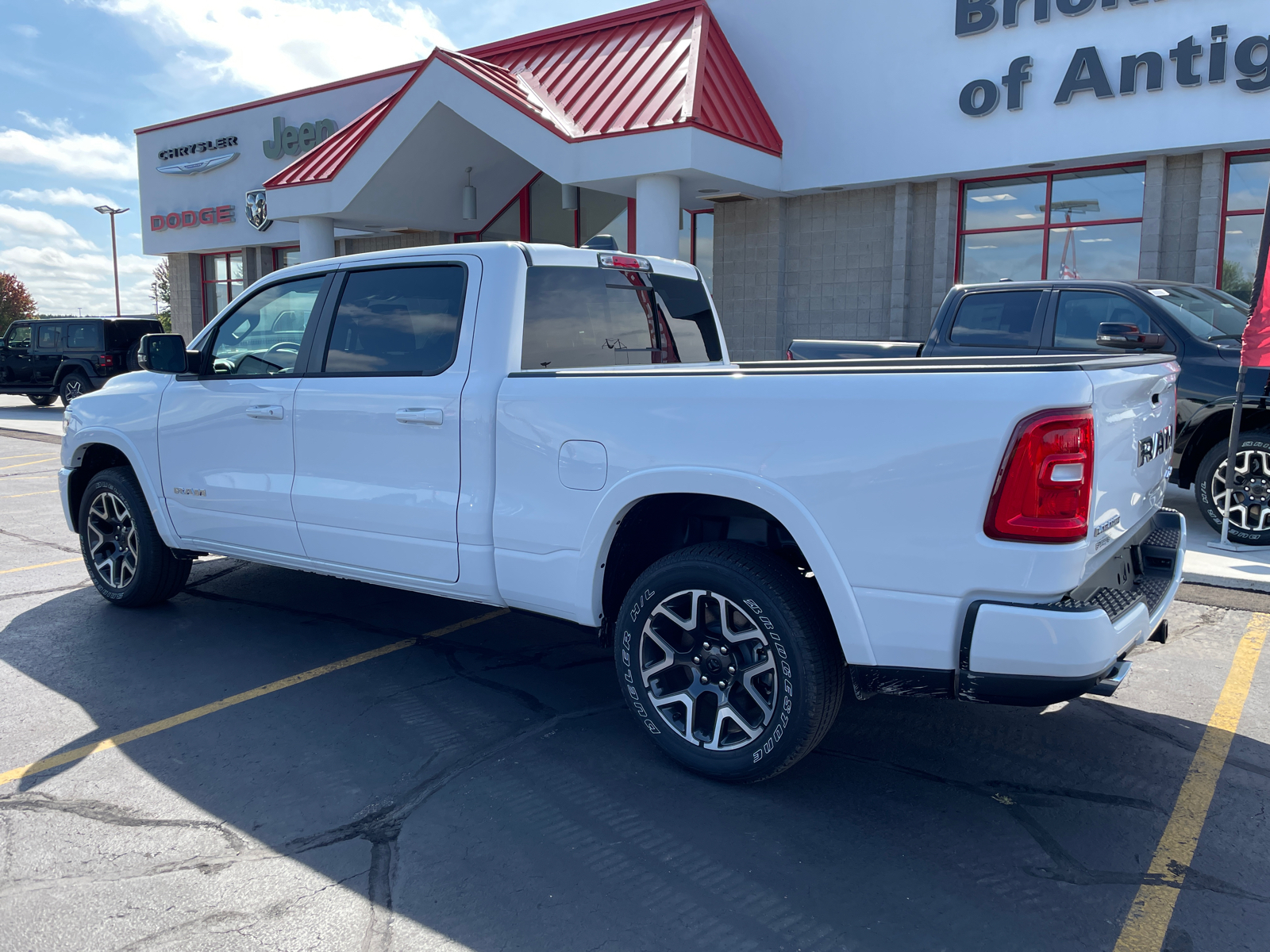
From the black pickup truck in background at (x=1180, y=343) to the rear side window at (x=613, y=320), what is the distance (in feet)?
9.35

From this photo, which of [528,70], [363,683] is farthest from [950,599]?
[528,70]

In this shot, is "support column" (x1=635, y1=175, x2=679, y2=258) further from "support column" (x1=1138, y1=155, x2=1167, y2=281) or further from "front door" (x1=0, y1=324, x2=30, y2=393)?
"front door" (x1=0, y1=324, x2=30, y2=393)

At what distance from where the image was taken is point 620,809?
3371 mm

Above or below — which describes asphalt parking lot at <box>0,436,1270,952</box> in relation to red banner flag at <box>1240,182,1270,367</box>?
below

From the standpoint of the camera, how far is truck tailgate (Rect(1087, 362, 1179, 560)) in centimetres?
294

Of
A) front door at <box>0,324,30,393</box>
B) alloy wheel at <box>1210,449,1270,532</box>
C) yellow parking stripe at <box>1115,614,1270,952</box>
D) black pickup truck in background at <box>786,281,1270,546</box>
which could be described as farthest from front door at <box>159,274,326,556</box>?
front door at <box>0,324,30,393</box>

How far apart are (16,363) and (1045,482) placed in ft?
80.8

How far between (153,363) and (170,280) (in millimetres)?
24411

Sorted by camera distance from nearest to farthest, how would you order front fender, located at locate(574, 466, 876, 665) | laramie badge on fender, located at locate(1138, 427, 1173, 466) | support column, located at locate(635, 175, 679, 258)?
front fender, located at locate(574, 466, 876, 665) < laramie badge on fender, located at locate(1138, 427, 1173, 466) < support column, located at locate(635, 175, 679, 258)

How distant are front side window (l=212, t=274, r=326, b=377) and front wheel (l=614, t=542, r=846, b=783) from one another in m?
2.40

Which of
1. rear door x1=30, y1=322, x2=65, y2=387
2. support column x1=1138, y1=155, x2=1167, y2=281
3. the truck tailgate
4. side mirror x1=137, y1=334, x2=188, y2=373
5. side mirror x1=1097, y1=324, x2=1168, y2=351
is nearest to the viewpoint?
the truck tailgate

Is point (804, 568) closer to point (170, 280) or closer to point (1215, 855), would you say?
point (1215, 855)

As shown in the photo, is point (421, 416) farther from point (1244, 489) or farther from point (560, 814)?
point (1244, 489)

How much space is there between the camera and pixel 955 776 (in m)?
3.63
